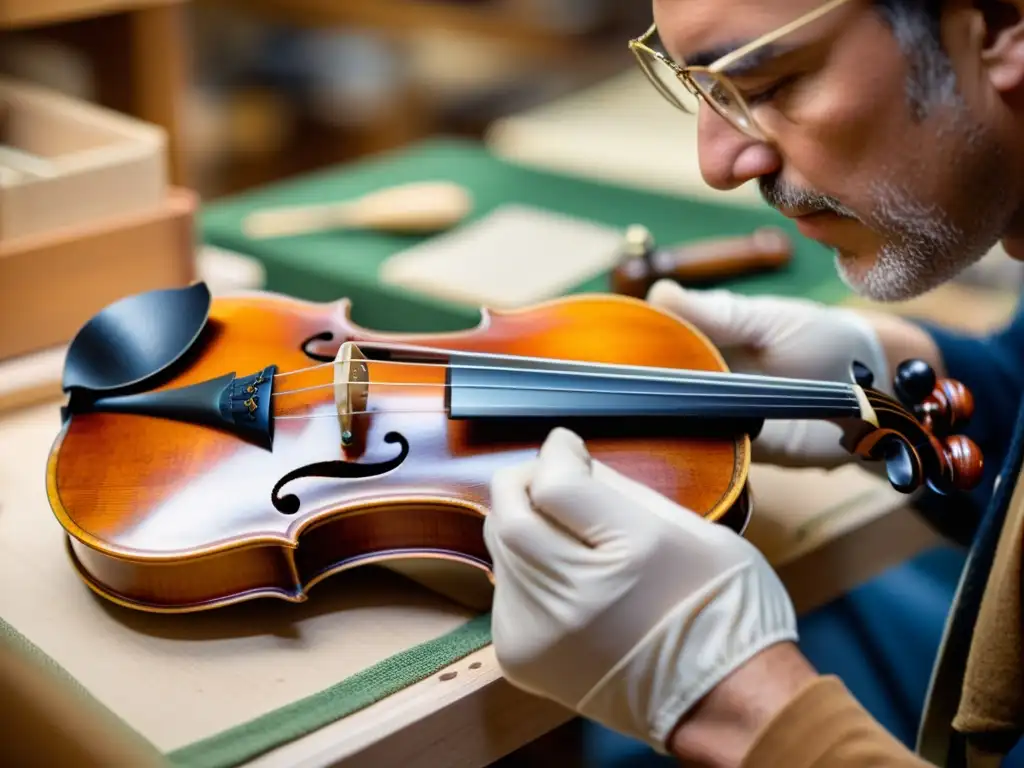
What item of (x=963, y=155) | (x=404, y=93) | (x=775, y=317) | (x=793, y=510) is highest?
(x=963, y=155)

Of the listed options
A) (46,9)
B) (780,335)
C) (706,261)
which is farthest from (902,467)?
(46,9)

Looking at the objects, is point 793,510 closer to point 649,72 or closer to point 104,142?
point 649,72

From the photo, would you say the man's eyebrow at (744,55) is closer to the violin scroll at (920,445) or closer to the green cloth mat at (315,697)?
the violin scroll at (920,445)

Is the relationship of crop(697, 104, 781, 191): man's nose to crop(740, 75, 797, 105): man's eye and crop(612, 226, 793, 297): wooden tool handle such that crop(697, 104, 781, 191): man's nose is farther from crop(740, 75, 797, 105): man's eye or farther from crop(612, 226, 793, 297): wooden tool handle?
crop(612, 226, 793, 297): wooden tool handle

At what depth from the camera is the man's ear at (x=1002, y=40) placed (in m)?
0.82

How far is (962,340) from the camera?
1227mm

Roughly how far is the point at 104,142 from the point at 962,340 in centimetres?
102

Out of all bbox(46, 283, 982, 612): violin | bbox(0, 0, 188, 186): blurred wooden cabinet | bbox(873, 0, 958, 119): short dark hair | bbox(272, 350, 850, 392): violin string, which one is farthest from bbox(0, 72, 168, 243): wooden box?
bbox(873, 0, 958, 119): short dark hair

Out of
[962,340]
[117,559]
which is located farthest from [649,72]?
[117,559]

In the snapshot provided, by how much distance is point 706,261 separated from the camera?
4.99ft

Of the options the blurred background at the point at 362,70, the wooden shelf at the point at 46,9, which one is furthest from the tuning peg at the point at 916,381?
the blurred background at the point at 362,70

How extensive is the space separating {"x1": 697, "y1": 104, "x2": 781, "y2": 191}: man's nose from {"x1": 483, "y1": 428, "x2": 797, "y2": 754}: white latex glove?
30cm

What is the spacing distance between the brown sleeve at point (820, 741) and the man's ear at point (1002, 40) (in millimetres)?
477

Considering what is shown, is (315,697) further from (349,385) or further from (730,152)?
→ (730,152)
